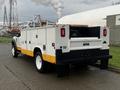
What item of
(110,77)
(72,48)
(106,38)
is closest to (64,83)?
(72,48)

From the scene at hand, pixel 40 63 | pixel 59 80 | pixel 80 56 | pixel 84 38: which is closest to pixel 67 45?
pixel 80 56

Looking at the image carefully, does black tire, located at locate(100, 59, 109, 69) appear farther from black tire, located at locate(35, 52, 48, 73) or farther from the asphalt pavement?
black tire, located at locate(35, 52, 48, 73)

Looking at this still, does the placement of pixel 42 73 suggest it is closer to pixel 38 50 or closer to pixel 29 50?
pixel 38 50

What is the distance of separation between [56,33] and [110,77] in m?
2.39

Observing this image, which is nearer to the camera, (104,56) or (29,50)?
(104,56)

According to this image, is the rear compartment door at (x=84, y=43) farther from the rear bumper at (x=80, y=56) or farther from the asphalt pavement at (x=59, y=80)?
the asphalt pavement at (x=59, y=80)

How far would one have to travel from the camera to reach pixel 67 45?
7.59m

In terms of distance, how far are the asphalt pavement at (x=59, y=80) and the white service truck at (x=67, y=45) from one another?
433 millimetres

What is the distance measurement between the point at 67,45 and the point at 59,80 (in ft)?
3.87

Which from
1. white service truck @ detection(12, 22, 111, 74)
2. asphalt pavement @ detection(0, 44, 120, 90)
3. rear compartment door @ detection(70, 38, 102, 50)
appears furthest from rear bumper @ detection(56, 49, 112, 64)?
asphalt pavement @ detection(0, 44, 120, 90)

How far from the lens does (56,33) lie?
24.4 ft

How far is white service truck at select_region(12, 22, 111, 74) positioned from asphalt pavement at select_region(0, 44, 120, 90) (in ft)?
1.42

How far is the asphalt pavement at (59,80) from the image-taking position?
6.65 metres

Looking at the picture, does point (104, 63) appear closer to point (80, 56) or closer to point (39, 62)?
point (80, 56)
